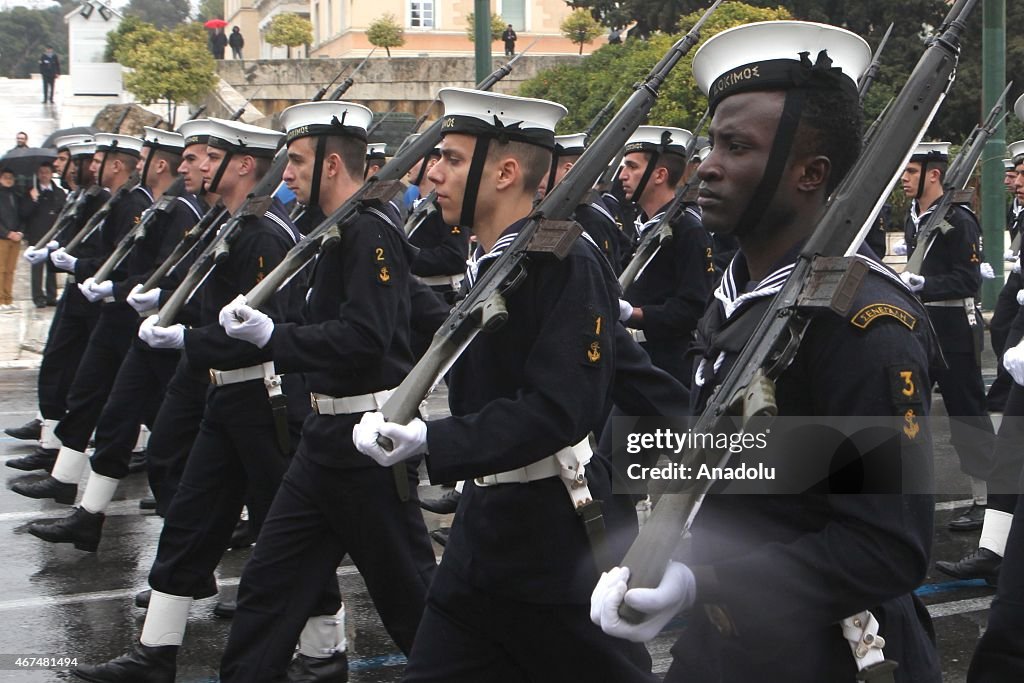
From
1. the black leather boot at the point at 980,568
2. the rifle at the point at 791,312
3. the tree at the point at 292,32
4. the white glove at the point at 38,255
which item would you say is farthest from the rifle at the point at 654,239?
the tree at the point at 292,32

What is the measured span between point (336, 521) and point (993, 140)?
12711mm

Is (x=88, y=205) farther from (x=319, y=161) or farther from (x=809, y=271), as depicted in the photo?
(x=809, y=271)

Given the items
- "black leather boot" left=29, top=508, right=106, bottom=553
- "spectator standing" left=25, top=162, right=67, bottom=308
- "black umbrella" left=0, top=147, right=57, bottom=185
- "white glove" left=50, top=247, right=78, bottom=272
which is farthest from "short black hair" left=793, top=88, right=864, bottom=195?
"black umbrella" left=0, top=147, right=57, bottom=185

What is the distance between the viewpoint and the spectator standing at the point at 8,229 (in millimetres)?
17391

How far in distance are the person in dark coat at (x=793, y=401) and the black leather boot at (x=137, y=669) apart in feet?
9.30

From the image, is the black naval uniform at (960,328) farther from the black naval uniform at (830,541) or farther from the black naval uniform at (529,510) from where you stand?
the black naval uniform at (830,541)

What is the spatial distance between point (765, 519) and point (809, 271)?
0.41m

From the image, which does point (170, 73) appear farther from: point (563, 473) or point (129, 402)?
point (563, 473)

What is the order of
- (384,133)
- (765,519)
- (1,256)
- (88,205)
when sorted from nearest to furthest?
(765,519) → (88,205) → (1,256) → (384,133)

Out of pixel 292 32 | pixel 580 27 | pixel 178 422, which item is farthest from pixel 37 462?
pixel 292 32

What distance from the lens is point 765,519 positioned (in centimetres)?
232

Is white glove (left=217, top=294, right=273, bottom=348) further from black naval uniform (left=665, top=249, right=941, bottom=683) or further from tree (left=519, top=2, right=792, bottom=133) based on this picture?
tree (left=519, top=2, right=792, bottom=133)

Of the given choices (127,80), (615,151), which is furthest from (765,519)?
(127,80)

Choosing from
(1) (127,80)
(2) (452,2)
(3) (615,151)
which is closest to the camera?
(3) (615,151)
